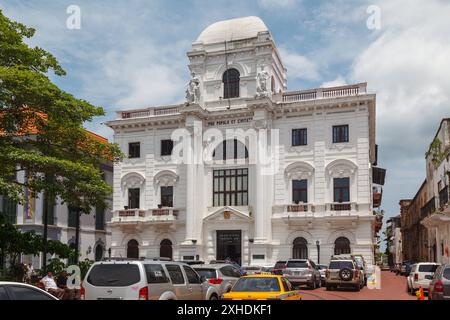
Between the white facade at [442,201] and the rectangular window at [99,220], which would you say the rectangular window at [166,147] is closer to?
the rectangular window at [99,220]

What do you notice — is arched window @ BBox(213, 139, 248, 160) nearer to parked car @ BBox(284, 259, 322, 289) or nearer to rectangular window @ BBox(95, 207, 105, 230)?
rectangular window @ BBox(95, 207, 105, 230)

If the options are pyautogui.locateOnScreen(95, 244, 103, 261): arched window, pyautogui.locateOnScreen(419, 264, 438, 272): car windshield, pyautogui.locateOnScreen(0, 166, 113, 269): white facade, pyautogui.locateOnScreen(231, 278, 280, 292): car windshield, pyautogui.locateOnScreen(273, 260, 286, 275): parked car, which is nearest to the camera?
pyautogui.locateOnScreen(231, 278, 280, 292): car windshield

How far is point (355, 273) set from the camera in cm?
2869

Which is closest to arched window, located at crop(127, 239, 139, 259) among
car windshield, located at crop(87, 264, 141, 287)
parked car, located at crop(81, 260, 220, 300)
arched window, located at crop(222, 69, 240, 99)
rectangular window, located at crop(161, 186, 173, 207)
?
rectangular window, located at crop(161, 186, 173, 207)

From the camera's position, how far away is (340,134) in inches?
1697

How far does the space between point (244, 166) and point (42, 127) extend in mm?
23902

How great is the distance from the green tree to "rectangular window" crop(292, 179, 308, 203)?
71.8 ft

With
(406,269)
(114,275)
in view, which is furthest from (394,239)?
(114,275)

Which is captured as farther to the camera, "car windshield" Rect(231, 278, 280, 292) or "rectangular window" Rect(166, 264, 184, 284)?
"car windshield" Rect(231, 278, 280, 292)

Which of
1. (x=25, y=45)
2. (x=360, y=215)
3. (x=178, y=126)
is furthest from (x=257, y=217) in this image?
(x=25, y=45)

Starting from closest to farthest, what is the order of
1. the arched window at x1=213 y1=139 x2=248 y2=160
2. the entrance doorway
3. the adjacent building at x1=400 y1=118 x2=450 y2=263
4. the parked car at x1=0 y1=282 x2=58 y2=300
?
the parked car at x1=0 y1=282 x2=58 y2=300 < the adjacent building at x1=400 y1=118 x2=450 y2=263 < the entrance doorway < the arched window at x1=213 y1=139 x2=248 y2=160

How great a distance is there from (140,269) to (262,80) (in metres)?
32.6

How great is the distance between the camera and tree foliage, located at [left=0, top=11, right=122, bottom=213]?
68.3 ft

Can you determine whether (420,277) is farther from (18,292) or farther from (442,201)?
(18,292)
